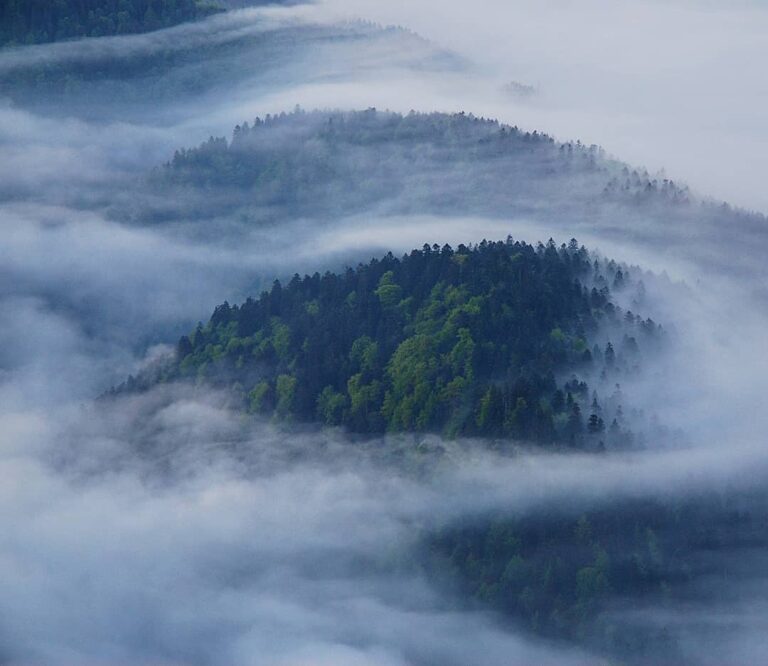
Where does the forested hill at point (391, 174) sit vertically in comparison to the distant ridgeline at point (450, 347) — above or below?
above

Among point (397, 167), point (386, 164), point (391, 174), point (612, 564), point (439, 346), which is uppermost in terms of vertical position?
point (386, 164)

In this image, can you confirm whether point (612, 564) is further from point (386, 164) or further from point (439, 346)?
point (386, 164)

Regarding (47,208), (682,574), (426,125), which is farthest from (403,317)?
(47,208)

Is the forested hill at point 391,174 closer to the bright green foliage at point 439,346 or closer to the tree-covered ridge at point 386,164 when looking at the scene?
the tree-covered ridge at point 386,164

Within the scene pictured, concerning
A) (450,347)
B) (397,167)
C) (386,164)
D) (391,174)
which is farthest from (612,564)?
(391,174)

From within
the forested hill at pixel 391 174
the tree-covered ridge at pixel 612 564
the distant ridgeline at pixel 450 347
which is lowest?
the tree-covered ridge at pixel 612 564

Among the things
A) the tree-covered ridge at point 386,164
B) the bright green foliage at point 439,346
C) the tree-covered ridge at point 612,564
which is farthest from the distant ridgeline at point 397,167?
the tree-covered ridge at point 612,564
